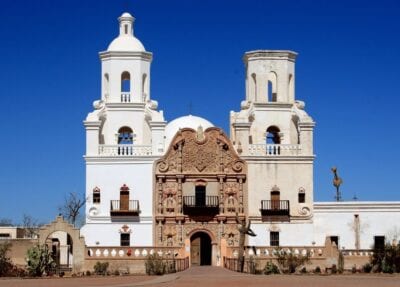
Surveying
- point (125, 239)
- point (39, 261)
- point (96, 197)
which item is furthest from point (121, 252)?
point (39, 261)

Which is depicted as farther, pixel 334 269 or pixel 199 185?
pixel 199 185

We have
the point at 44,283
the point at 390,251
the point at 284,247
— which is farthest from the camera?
the point at 284,247

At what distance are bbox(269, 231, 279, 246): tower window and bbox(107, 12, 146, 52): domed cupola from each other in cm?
1526

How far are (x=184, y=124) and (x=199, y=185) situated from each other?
7.57 m

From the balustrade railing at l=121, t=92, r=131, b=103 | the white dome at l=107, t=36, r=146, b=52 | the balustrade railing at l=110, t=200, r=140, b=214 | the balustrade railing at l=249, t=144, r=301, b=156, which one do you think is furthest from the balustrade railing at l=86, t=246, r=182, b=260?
the white dome at l=107, t=36, r=146, b=52

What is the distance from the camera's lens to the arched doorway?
60.6 metres

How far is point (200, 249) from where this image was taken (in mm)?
60969

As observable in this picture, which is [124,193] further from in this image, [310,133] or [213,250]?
[310,133]

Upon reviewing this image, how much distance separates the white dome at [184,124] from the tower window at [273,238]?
9.87m

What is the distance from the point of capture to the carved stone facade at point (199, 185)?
60.0 metres

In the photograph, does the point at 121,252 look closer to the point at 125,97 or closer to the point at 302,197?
the point at 125,97

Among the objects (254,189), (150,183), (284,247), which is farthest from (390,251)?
(150,183)

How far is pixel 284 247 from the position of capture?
56.8 metres

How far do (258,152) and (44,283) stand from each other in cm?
2264
